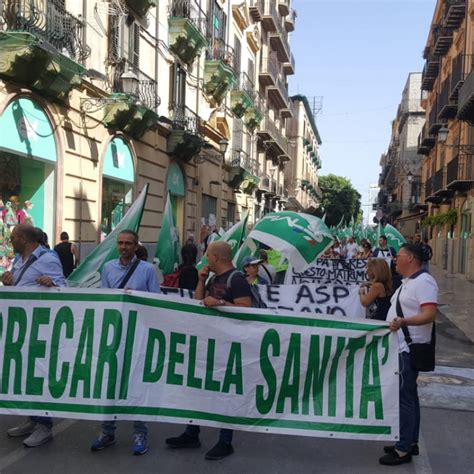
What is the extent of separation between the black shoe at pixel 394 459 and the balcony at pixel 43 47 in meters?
8.80

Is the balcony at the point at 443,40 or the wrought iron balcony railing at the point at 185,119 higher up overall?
the balcony at the point at 443,40

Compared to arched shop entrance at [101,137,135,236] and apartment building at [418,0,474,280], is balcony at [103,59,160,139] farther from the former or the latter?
apartment building at [418,0,474,280]

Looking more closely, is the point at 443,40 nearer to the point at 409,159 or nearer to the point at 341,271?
the point at 341,271

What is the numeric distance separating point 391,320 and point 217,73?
67.5 feet

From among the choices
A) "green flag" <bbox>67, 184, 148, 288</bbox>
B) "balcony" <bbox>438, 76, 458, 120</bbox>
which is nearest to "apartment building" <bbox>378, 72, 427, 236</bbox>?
"balcony" <bbox>438, 76, 458, 120</bbox>

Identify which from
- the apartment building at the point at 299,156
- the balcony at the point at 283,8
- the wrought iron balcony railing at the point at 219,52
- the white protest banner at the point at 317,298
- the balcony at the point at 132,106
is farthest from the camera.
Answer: the apartment building at the point at 299,156

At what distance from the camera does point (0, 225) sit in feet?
36.1

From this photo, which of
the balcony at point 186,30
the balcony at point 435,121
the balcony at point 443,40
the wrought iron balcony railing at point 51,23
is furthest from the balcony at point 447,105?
the wrought iron balcony railing at point 51,23

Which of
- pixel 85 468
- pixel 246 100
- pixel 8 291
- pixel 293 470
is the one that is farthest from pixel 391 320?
pixel 246 100

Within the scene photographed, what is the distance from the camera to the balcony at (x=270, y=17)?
36.2 m

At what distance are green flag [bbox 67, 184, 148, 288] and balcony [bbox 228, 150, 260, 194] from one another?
22858mm

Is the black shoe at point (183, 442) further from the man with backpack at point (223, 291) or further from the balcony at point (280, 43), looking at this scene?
the balcony at point (280, 43)

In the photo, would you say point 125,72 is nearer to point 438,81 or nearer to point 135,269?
point 135,269

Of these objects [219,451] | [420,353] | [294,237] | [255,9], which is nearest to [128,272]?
[219,451]
